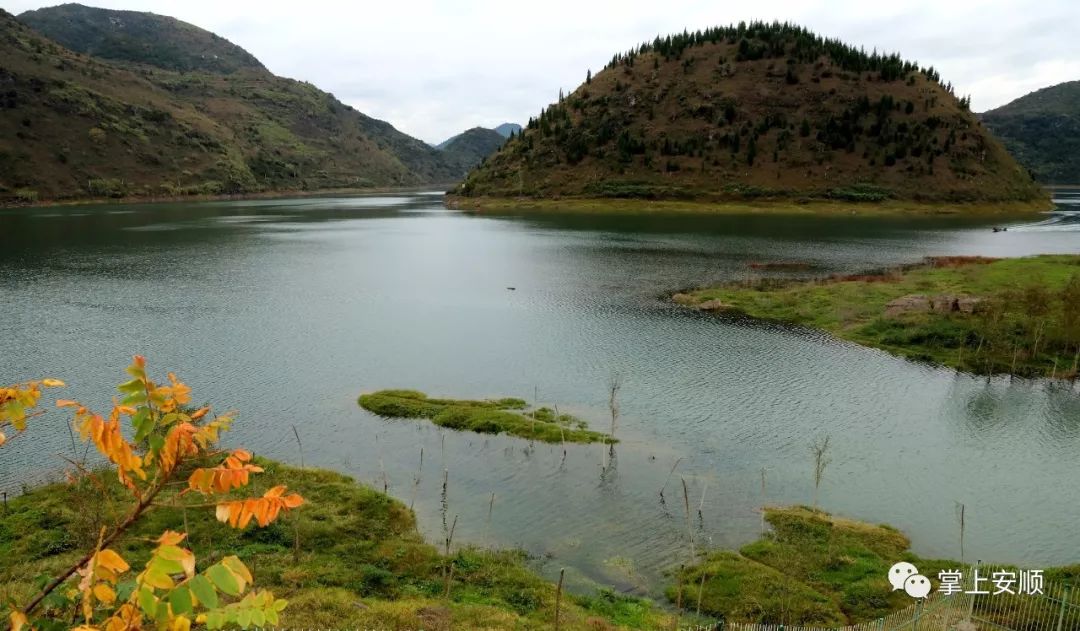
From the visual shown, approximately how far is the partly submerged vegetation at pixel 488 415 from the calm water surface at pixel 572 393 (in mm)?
1039

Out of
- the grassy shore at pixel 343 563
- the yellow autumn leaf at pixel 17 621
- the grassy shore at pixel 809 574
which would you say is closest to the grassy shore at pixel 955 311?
the grassy shore at pixel 809 574

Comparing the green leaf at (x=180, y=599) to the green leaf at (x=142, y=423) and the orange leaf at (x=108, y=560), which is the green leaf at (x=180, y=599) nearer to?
the orange leaf at (x=108, y=560)

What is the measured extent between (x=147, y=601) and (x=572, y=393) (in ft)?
130

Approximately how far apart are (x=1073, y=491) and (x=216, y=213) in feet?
643

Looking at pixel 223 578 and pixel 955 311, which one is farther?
pixel 955 311

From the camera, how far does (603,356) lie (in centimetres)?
5025

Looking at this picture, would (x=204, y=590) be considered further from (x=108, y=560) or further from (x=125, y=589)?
(x=125, y=589)

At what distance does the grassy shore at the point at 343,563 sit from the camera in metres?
19.5

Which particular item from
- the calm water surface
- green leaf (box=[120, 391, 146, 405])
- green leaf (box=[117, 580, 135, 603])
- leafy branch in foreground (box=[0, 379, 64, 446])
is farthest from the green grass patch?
green leaf (box=[120, 391, 146, 405])

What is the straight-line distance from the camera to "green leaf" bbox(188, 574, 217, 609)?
13.0 feet

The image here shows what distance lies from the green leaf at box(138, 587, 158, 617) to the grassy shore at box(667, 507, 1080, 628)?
18977mm

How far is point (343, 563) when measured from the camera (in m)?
23.3

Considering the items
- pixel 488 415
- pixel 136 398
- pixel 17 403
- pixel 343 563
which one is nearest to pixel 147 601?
pixel 136 398

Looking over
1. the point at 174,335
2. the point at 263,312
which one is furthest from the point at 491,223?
the point at 174,335
